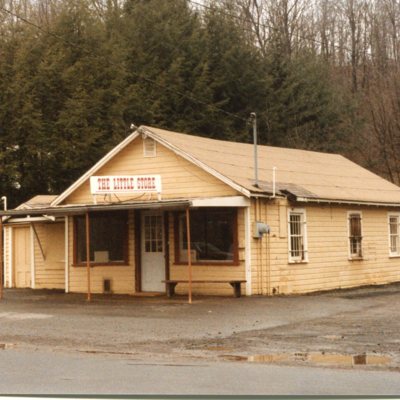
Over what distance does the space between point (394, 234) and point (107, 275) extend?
1022 centimetres

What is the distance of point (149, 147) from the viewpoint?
80.7ft

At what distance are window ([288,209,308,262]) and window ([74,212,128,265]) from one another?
16.1ft

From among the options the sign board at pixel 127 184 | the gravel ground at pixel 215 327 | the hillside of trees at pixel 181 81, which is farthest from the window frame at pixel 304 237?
the hillside of trees at pixel 181 81

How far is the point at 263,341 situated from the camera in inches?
556

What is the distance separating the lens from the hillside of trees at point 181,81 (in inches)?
1436

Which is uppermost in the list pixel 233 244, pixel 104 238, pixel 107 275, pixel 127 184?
pixel 127 184

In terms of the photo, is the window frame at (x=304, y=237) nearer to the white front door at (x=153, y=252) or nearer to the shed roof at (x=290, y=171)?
the shed roof at (x=290, y=171)

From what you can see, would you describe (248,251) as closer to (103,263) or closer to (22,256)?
(103,263)

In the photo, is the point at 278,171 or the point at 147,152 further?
the point at 278,171

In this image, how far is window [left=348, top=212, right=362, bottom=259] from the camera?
26375mm

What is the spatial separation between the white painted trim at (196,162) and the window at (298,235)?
2.44m

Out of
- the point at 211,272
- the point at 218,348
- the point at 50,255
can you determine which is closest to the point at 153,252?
the point at 211,272

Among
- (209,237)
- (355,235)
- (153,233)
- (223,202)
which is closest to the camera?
(223,202)

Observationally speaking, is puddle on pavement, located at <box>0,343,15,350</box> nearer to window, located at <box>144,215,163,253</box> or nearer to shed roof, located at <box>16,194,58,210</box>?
window, located at <box>144,215,163,253</box>
